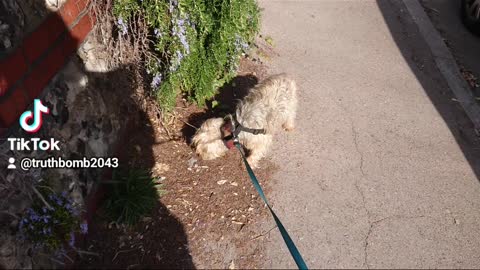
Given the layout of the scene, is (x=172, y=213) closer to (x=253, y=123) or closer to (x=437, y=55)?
(x=253, y=123)

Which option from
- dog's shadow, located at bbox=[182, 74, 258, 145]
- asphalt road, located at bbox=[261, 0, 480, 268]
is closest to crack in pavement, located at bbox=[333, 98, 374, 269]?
asphalt road, located at bbox=[261, 0, 480, 268]

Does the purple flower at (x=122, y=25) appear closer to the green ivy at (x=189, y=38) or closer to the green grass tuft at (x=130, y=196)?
the green ivy at (x=189, y=38)

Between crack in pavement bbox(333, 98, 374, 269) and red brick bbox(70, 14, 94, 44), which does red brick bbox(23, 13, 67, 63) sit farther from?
crack in pavement bbox(333, 98, 374, 269)

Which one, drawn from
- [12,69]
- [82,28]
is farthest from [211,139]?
[12,69]

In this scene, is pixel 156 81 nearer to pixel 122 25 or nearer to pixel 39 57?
pixel 122 25

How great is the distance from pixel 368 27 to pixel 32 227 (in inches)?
274

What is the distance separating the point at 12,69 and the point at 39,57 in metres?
0.34

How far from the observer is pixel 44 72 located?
2.72 m

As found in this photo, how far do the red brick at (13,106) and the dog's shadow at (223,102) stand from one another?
2166mm

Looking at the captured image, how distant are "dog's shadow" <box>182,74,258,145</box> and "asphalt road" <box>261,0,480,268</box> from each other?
29.1 inches

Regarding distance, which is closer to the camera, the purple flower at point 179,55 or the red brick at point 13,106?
the red brick at point 13,106

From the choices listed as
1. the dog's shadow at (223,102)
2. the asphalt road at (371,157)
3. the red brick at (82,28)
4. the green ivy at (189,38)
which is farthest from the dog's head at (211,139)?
the red brick at (82,28)

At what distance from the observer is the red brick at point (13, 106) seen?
2288 millimetres

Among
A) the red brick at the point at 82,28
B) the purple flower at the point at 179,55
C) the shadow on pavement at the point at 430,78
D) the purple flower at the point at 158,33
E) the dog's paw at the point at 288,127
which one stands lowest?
the shadow on pavement at the point at 430,78
